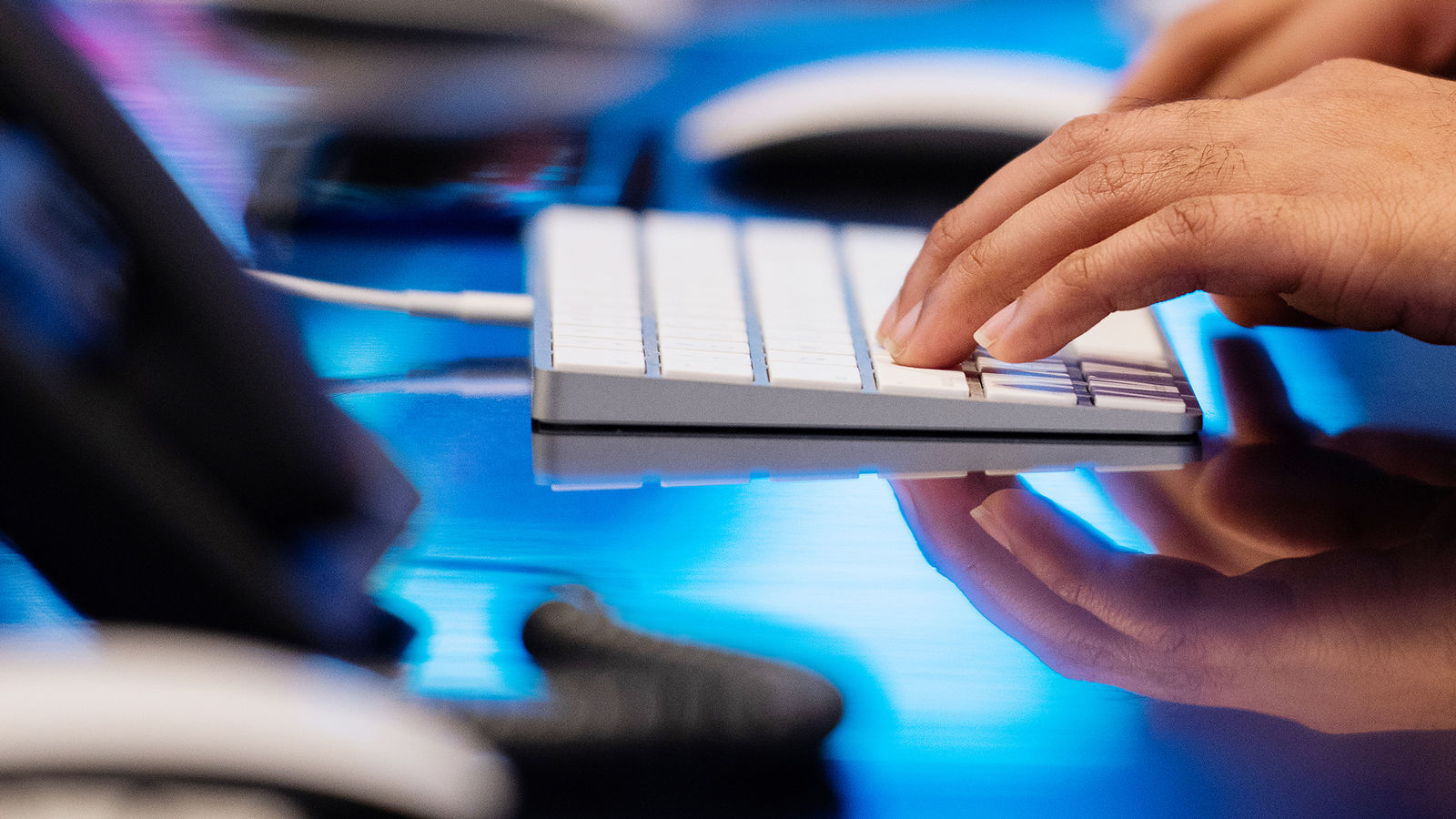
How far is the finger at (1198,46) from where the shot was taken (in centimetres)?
68

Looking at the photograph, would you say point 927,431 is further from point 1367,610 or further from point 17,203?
point 17,203

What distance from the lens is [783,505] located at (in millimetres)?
394

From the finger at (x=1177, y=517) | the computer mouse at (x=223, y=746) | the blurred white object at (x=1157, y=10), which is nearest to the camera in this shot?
the computer mouse at (x=223, y=746)

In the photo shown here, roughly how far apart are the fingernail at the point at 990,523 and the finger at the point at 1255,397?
0.49ft

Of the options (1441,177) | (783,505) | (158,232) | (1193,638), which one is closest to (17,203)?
(158,232)

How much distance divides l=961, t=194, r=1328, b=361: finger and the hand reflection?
0.07 meters

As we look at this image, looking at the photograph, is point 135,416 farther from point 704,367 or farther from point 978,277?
point 978,277

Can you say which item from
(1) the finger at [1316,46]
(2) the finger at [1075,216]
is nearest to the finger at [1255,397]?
(2) the finger at [1075,216]

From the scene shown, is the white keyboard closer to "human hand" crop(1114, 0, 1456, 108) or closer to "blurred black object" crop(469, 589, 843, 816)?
"blurred black object" crop(469, 589, 843, 816)

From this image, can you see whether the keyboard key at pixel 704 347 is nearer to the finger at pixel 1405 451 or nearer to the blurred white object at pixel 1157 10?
the finger at pixel 1405 451

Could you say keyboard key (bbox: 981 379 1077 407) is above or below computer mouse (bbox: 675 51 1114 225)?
below

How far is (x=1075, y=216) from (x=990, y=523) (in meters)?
0.16

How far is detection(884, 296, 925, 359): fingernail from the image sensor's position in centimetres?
44

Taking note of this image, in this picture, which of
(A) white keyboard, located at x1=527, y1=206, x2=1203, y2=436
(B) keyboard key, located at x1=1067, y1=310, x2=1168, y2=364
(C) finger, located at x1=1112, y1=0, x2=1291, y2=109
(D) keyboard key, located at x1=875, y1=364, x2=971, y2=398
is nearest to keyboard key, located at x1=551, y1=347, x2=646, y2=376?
(A) white keyboard, located at x1=527, y1=206, x2=1203, y2=436
